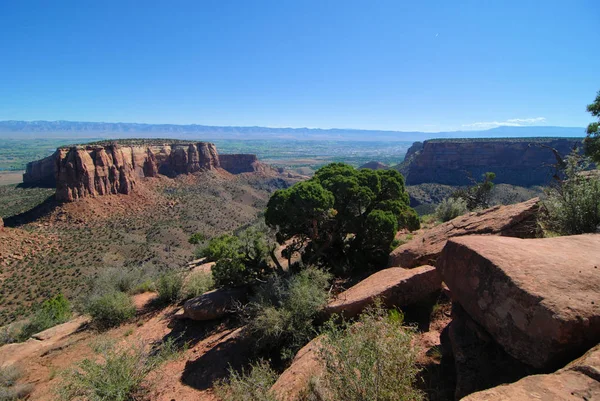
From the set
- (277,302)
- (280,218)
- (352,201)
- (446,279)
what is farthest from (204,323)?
(446,279)

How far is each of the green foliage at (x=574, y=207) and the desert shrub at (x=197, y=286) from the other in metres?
15.9

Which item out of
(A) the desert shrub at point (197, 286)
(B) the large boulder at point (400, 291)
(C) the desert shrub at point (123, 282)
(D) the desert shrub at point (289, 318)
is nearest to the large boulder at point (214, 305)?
(A) the desert shrub at point (197, 286)

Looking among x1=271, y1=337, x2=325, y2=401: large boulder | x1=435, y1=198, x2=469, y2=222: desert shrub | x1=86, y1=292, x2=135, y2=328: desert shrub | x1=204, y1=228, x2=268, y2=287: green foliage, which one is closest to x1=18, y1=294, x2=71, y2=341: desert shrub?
x1=86, y1=292, x2=135, y2=328: desert shrub

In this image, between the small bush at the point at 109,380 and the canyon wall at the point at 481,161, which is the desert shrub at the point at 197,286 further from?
the canyon wall at the point at 481,161

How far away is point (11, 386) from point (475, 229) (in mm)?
18815

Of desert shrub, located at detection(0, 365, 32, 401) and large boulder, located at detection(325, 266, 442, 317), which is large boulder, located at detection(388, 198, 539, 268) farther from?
desert shrub, located at detection(0, 365, 32, 401)

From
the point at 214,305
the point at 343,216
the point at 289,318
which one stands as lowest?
the point at 214,305

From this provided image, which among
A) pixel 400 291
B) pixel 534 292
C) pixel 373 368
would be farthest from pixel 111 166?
pixel 534 292

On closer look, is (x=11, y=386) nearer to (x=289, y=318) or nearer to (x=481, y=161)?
(x=289, y=318)

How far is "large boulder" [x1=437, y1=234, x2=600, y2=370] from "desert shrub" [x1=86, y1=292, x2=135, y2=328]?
16.3 metres

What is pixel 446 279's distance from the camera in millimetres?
7078

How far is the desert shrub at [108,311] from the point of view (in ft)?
50.3

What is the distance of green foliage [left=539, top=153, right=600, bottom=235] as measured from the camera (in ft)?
26.6

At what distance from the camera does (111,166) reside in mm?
66812
